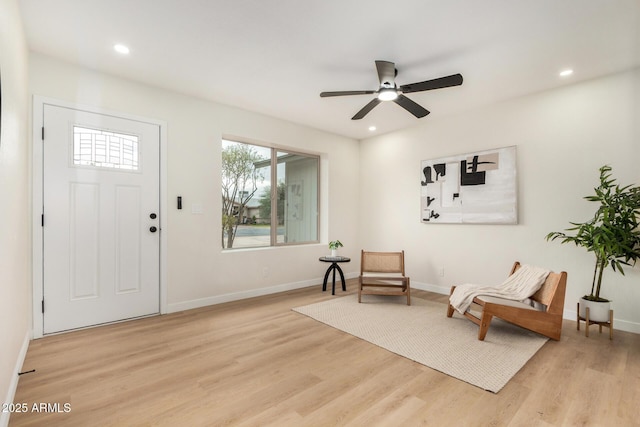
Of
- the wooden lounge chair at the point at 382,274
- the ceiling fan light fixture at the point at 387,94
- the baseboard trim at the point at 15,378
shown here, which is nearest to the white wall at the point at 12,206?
the baseboard trim at the point at 15,378

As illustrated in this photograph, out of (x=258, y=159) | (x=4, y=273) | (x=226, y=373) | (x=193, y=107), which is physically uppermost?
(x=193, y=107)

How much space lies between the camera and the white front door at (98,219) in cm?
295

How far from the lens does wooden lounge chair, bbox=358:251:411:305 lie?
405cm

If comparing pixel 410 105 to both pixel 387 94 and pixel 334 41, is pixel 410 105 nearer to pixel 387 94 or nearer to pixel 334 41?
pixel 387 94

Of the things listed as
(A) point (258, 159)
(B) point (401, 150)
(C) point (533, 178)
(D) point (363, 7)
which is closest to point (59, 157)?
(A) point (258, 159)

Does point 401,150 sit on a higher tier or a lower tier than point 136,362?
higher

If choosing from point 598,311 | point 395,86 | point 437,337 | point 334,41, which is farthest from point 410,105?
point 598,311

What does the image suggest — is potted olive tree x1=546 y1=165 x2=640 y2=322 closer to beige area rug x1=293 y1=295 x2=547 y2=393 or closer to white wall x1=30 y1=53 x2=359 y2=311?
beige area rug x1=293 y1=295 x2=547 y2=393

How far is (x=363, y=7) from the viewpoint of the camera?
221 centimetres

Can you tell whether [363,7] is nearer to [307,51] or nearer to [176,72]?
[307,51]

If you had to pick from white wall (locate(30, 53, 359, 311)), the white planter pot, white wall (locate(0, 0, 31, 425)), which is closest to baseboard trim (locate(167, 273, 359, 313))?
white wall (locate(30, 53, 359, 311))

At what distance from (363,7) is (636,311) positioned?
3.79m

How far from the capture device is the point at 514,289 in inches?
127

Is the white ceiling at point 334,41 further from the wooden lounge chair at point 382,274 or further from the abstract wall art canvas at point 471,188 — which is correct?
the wooden lounge chair at point 382,274
